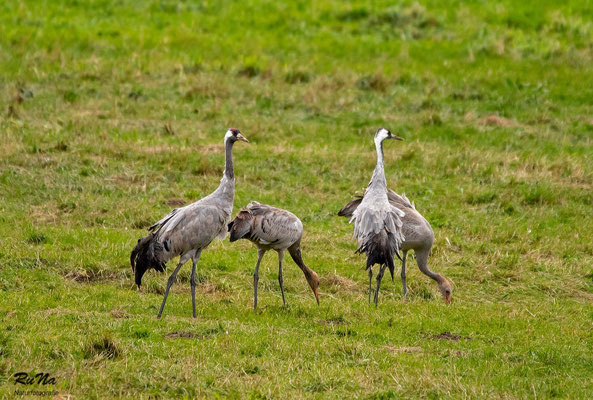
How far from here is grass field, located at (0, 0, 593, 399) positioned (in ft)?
23.8

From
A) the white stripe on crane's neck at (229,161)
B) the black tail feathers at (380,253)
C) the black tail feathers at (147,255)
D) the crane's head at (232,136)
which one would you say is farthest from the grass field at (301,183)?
the crane's head at (232,136)

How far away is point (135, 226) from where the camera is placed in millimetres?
11789

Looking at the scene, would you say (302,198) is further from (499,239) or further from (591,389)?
(591,389)

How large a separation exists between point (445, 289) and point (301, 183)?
443 cm

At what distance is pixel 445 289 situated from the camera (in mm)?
9898

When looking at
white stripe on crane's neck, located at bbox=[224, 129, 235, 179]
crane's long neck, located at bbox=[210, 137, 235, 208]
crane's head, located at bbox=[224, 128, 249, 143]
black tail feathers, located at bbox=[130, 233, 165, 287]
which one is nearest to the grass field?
black tail feathers, located at bbox=[130, 233, 165, 287]

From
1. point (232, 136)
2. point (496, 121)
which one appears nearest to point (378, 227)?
point (232, 136)

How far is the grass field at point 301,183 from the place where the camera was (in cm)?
726

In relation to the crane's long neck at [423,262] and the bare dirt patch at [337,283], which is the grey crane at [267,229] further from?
the crane's long neck at [423,262]

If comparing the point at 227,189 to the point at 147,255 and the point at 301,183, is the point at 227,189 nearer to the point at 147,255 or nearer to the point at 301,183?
the point at 147,255

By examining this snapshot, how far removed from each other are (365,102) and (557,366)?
36.6 feet

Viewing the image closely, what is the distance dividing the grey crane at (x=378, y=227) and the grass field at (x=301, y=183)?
2.03 feet

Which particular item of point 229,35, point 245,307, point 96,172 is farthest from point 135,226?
point 229,35

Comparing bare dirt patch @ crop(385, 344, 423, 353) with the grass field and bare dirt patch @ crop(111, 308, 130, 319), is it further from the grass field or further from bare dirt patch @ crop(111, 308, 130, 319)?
bare dirt patch @ crop(111, 308, 130, 319)
